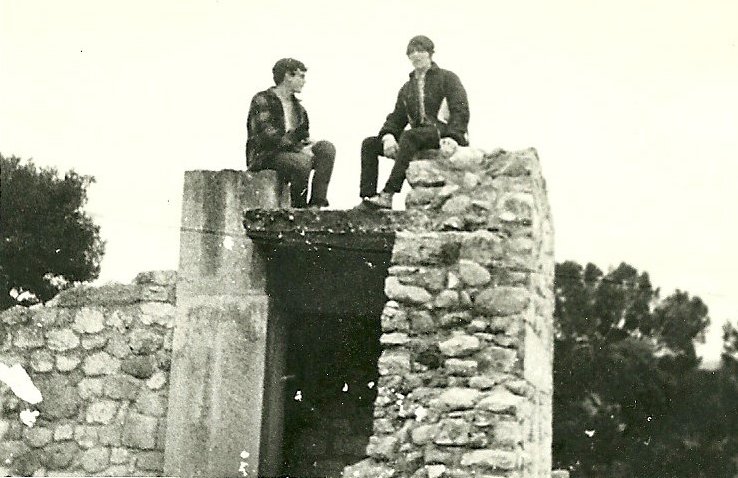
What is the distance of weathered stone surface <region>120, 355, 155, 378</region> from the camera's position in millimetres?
8797

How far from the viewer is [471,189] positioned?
7.97 meters

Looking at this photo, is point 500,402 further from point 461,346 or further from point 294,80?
point 294,80

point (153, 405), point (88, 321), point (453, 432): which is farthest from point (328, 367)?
point (453, 432)

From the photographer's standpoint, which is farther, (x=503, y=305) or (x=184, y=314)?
(x=184, y=314)

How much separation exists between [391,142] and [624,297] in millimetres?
19396

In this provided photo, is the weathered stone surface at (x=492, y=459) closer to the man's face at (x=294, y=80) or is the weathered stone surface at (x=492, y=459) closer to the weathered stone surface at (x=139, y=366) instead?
the weathered stone surface at (x=139, y=366)

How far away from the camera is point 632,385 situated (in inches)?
1009

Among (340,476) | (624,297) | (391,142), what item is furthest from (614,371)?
(391,142)

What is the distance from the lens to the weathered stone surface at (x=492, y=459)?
734 centimetres

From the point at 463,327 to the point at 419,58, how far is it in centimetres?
229

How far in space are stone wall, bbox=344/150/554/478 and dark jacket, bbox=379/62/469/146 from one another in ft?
1.96

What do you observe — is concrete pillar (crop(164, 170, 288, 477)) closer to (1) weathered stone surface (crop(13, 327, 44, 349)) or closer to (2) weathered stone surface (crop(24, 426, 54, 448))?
(2) weathered stone surface (crop(24, 426, 54, 448))

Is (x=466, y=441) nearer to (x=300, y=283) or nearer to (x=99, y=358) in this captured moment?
(x=300, y=283)

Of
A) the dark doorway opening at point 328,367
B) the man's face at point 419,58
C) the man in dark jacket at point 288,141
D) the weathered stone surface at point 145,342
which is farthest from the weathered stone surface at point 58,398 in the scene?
the man's face at point 419,58
